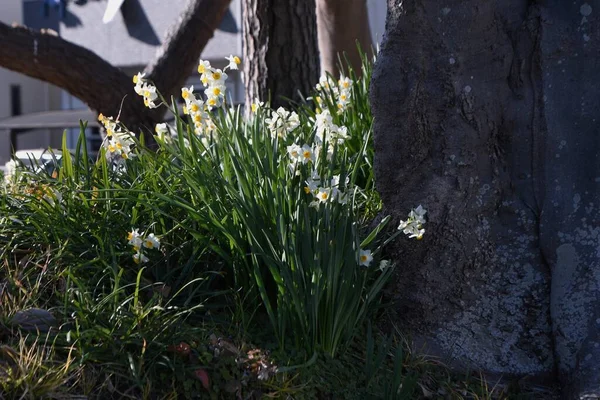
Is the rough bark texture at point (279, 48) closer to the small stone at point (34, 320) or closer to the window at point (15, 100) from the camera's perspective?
the small stone at point (34, 320)

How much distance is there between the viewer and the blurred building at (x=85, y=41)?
21.5m

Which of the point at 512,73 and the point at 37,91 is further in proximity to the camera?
the point at 37,91

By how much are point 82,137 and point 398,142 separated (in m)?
1.44

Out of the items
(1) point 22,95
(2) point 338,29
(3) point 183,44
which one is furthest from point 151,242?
(1) point 22,95

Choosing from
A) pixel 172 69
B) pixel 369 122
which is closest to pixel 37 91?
pixel 172 69

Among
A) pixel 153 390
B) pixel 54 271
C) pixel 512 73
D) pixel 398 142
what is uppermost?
pixel 512 73

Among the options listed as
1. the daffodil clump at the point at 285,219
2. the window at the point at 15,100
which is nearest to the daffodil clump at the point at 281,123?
the daffodil clump at the point at 285,219

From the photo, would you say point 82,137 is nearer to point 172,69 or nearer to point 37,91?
point 172,69

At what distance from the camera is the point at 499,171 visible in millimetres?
3666

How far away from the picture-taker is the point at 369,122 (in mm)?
4559

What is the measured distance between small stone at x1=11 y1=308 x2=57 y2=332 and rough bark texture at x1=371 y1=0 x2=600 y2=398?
4.77 ft

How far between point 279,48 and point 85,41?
1898 cm

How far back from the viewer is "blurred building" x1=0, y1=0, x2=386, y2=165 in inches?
847

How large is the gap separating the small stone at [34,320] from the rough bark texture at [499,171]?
1453 mm
